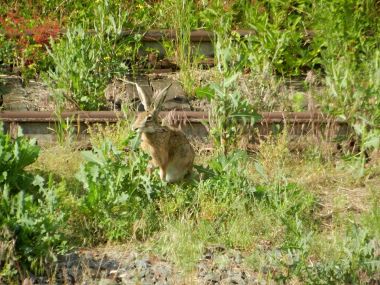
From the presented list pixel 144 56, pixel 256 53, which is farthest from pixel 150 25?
pixel 256 53

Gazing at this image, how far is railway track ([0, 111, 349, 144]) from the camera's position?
9.45 meters

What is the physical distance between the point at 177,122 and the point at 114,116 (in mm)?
621

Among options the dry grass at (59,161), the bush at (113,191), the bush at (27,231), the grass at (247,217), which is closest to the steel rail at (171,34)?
the dry grass at (59,161)

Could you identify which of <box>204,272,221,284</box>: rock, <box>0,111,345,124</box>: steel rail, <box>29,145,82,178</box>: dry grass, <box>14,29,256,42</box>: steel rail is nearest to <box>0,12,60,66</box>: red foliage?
<box>14,29,256,42</box>: steel rail

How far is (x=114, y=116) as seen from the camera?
31.2 feet

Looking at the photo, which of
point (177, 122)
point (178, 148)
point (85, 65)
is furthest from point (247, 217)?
point (85, 65)

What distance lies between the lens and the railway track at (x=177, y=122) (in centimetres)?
945

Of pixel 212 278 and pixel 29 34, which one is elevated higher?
pixel 29 34

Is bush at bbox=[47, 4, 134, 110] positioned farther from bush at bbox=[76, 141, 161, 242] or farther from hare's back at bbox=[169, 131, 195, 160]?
bush at bbox=[76, 141, 161, 242]

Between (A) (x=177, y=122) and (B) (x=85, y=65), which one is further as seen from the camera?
(B) (x=85, y=65)

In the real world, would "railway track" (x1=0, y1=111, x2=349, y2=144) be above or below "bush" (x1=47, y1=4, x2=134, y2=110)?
below

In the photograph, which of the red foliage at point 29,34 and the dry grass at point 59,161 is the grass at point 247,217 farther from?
the red foliage at point 29,34

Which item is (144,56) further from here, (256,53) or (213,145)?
(213,145)

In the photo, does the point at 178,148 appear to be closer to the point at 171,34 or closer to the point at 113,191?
the point at 113,191
